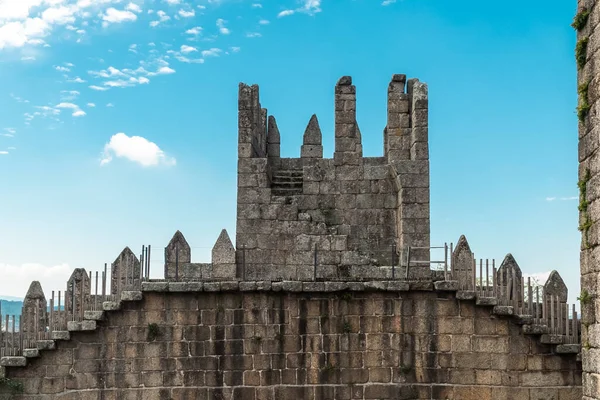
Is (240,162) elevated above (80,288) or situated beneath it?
elevated above

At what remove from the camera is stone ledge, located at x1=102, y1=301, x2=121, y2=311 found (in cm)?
1410

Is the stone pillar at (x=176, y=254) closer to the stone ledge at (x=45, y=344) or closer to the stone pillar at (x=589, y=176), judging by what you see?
the stone ledge at (x=45, y=344)

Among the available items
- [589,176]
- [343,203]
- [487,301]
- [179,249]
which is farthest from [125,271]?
[589,176]

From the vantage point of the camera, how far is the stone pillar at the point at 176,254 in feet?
49.3

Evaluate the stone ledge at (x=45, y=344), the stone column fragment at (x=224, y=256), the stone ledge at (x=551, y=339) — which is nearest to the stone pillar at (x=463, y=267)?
the stone ledge at (x=551, y=339)

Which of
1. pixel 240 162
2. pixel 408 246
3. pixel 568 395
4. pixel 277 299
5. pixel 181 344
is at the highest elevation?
pixel 240 162

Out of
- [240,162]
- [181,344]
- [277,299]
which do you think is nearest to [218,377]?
[181,344]

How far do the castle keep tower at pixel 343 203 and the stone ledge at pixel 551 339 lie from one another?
278 centimetres

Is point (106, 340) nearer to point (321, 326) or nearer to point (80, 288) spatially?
point (80, 288)

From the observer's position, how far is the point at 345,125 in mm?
16359

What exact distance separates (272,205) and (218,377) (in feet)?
13.1

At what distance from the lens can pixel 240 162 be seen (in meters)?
16.1

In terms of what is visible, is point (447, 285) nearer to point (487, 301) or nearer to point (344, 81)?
point (487, 301)

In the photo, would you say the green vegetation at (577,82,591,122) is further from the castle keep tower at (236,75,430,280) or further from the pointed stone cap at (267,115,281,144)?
the pointed stone cap at (267,115,281,144)
